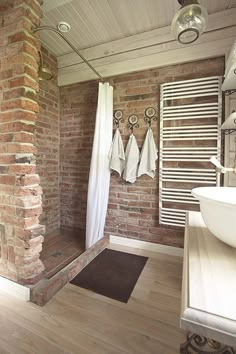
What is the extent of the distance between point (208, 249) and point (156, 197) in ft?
4.98

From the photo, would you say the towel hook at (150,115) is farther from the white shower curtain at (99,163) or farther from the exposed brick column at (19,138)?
the exposed brick column at (19,138)

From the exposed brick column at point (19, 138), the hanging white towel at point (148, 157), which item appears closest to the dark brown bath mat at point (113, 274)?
the exposed brick column at point (19, 138)

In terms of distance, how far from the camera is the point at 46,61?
2.37 metres

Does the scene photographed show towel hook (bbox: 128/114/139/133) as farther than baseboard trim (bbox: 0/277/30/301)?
Yes

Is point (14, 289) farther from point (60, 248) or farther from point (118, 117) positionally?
point (118, 117)

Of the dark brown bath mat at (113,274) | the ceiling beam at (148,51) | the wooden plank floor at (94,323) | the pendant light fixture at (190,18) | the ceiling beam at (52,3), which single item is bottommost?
the wooden plank floor at (94,323)

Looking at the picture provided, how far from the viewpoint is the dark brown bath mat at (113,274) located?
4.98ft

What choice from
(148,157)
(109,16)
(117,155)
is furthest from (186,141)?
(109,16)

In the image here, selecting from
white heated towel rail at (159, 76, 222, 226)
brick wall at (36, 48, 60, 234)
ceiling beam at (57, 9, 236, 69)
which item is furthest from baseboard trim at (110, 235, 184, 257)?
ceiling beam at (57, 9, 236, 69)

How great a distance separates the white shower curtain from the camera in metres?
2.13

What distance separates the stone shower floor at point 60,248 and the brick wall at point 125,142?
0.17 metres

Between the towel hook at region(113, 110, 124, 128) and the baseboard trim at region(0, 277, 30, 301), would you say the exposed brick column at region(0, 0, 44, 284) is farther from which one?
the towel hook at region(113, 110, 124, 128)

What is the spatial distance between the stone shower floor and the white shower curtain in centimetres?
22

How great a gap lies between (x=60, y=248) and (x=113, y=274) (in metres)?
0.82
